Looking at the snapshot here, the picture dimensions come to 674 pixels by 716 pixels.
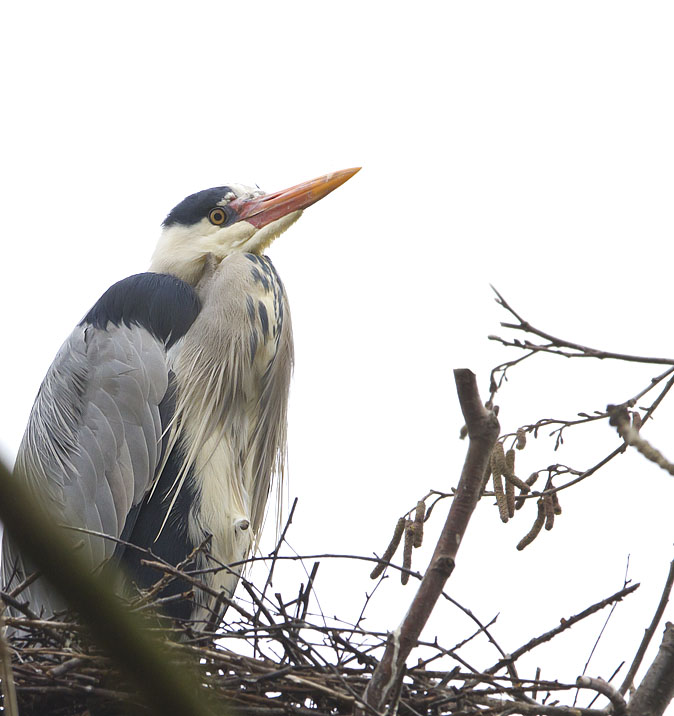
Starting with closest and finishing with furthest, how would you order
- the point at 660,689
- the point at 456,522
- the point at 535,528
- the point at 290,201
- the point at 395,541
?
the point at 456,522, the point at 660,689, the point at 535,528, the point at 395,541, the point at 290,201

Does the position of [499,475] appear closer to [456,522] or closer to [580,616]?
[580,616]

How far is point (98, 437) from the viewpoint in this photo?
10.7 feet

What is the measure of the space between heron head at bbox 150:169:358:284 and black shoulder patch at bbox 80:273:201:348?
0.76ft

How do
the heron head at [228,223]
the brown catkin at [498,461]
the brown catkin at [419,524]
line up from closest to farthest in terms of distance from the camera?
the brown catkin at [498,461] → the brown catkin at [419,524] → the heron head at [228,223]

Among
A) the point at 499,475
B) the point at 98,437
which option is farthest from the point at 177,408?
the point at 499,475

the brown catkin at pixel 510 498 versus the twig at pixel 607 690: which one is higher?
the brown catkin at pixel 510 498

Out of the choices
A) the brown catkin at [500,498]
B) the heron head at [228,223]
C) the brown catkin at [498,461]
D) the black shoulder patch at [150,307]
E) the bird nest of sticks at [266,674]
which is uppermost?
the heron head at [228,223]

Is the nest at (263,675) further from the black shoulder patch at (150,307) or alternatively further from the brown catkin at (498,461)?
the black shoulder patch at (150,307)

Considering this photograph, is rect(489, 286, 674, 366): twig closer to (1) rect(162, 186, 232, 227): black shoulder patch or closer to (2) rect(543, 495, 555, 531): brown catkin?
(2) rect(543, 495, 555, 531): brown catkin

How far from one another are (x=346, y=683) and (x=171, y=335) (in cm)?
177

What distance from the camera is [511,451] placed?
6.66 feet

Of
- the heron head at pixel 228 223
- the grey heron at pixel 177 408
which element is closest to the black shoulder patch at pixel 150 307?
the grey heron at pixel 177 408

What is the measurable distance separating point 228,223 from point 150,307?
59 centimetres

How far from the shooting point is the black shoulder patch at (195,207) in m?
3.88
